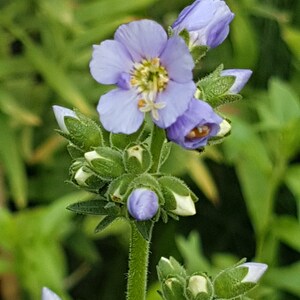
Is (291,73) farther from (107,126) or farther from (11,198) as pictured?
(107,126)

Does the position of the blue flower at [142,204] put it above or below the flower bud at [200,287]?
above

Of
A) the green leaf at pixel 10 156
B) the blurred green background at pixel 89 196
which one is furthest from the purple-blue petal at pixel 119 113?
the green leaf at pixel 10 156

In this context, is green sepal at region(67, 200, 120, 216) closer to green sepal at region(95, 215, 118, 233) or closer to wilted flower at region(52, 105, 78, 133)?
green sepal at region(95, 215, 118, 233)

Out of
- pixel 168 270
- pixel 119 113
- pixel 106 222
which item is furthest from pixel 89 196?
pixel 119 113

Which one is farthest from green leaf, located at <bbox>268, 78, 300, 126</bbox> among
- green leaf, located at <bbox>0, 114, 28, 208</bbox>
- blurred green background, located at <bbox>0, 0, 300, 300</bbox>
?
green leaf, located at <bbox>0, 114, 28, 208</bbox>

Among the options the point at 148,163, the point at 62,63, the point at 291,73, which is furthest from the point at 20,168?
the point at 148,163

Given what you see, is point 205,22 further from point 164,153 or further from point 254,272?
point 254,272

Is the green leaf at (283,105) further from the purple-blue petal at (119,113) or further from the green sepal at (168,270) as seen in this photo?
the purple-blue petal at (119,113)
